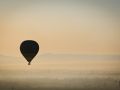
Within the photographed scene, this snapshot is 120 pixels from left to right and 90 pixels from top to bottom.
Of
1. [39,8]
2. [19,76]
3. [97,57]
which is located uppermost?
[39,8]

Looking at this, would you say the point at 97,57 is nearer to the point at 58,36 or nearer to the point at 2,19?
the point at 58,36

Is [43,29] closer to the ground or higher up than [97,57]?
higher up

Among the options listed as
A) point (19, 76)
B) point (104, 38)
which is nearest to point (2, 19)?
point (19, 76)

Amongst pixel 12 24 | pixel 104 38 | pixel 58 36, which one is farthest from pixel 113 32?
pixel 12 24

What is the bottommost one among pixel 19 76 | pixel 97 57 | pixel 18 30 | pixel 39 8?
pixel 19 76

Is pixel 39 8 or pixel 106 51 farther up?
pixel 39 8

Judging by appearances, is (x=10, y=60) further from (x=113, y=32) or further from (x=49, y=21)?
(x=113, y=32)
